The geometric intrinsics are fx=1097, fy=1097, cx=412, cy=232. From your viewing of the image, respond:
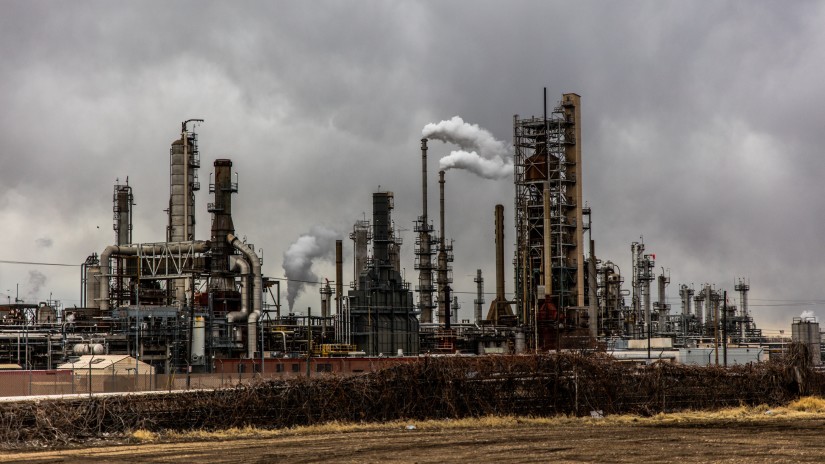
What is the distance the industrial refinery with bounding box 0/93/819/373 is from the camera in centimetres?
6756

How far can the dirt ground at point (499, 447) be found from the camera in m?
28.9

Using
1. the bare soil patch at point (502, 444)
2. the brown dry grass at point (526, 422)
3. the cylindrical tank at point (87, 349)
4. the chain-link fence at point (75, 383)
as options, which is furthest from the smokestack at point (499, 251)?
the bare soil patch at point (502, 444)

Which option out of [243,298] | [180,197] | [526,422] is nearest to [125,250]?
[180,197]

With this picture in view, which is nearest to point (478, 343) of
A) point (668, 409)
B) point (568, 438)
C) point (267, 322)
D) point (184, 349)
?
point (267, 322)

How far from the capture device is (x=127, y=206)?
277ft

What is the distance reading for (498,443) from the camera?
3225cm

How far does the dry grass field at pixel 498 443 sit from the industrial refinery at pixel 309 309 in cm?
2786

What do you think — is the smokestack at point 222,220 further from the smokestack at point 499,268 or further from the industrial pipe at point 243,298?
the smokestack at point 499,268

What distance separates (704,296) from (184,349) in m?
86.4

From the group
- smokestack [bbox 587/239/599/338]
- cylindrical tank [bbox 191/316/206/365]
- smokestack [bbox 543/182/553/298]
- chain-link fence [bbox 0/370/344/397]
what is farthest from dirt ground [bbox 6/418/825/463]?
smokestack [bbox 587/239/599/338]

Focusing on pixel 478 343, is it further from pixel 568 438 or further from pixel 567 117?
pixel 568 438

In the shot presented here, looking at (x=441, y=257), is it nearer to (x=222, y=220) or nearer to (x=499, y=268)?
(x=499, y=268)

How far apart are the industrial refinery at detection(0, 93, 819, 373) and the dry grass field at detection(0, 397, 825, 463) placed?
91.4 feet

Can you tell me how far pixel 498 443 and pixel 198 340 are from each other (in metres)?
37.6
